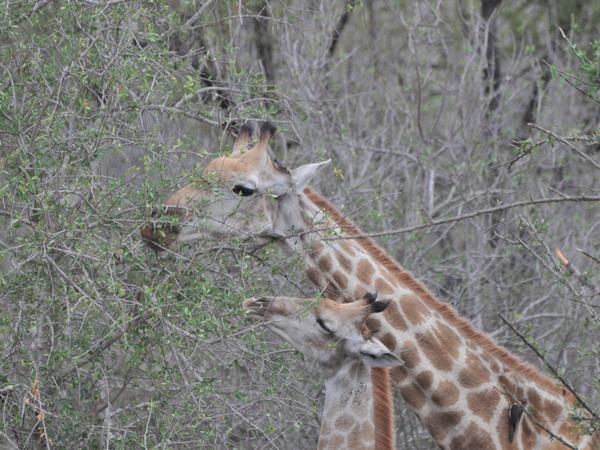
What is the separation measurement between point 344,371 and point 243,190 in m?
1.09

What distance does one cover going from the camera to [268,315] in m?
5.18

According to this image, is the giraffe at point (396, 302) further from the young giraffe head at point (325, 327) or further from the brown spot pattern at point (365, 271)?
the young giraffe head at point (325, 327)

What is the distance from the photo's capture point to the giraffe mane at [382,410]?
525cm

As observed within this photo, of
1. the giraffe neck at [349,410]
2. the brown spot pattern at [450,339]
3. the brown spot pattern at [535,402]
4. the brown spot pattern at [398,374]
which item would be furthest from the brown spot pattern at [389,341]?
the brown spot pattern at [535,402]

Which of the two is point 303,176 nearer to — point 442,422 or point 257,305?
point 257,305

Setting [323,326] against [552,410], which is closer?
[323,326]

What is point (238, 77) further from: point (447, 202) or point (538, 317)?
point (538, 317)

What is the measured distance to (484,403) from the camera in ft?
18.0

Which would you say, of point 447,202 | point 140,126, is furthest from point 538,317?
point 140,126

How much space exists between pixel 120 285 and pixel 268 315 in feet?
2.53

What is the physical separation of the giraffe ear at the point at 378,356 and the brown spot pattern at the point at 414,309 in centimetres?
53

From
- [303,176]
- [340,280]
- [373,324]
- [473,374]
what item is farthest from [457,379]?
[303,176]

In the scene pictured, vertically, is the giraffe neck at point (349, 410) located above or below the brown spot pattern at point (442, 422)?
above

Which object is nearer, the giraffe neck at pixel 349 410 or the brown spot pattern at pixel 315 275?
the giraffe neck at pixel 349 410
